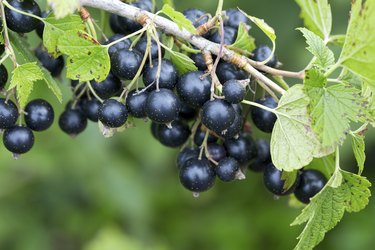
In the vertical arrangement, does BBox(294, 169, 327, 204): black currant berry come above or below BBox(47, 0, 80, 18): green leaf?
below

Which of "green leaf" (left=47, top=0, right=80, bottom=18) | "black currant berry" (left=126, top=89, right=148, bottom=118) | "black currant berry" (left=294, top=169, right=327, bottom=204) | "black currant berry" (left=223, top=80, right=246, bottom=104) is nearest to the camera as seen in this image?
"green leaf" (left=47, top=0, right=80, bottom=18)

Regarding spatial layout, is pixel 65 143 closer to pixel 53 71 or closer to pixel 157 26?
pixel 53 71

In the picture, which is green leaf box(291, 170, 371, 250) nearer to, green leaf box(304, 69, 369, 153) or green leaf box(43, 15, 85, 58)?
green leaf box(304, 69, 369, 153)

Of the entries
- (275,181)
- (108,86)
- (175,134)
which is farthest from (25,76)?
(275,181)

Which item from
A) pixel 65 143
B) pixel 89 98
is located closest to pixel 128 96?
pixel 89 98

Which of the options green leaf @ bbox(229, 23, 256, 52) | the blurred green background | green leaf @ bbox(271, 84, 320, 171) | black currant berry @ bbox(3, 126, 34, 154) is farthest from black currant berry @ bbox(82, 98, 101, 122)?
the blurred green background

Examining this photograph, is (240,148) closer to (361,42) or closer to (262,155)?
(262,155)
